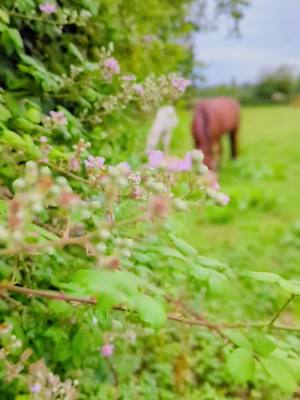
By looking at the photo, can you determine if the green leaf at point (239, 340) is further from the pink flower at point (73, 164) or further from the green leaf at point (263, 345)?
the pink flower at point (73, 164)

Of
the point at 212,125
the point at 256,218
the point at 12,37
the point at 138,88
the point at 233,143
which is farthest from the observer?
the point at 233,143

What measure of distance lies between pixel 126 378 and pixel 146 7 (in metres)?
1.50

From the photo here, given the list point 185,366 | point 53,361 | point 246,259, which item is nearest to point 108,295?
point 53,361

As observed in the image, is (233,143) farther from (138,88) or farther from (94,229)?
(94,229)

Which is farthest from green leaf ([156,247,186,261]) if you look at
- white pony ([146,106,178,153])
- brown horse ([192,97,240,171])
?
brown horse ([192,97,240,171])

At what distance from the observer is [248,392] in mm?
2344

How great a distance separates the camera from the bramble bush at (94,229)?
69 cm

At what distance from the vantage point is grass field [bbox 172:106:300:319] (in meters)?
4.04

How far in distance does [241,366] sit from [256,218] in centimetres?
450

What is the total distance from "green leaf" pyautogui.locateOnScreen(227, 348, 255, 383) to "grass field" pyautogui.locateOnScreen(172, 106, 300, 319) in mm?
969

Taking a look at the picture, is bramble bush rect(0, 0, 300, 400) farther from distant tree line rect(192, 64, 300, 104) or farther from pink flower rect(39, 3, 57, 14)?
distant tree line rect(192, 64, 300, 104)

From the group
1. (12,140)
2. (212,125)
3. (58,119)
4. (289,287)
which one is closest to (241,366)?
(289,287)

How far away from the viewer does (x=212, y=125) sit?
7.64m

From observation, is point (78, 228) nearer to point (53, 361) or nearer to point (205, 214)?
point (53, 361)
